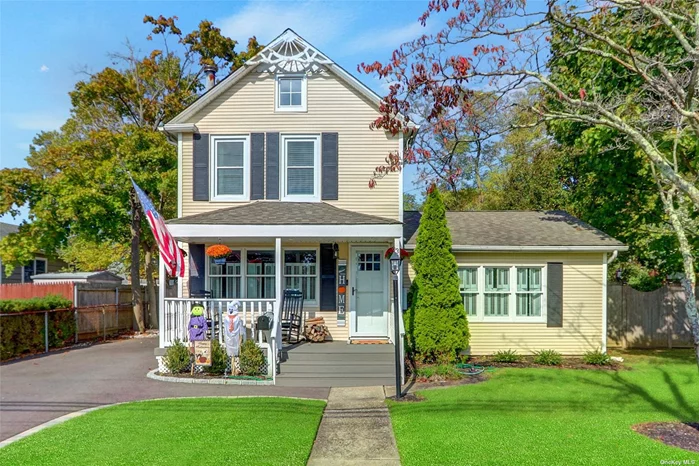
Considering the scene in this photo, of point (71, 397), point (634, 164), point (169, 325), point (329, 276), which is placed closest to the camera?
point (71, 397)

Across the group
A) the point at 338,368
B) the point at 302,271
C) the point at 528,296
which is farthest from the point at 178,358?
the point at 528,296

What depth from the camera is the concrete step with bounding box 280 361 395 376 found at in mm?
9248

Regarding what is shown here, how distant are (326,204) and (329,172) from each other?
0.78 m

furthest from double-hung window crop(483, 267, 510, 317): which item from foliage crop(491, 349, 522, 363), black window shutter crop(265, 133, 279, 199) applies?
black window shutter crop(265, 133, 279, 199)

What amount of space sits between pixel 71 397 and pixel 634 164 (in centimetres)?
1353

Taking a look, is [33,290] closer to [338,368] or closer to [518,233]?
[338,368]

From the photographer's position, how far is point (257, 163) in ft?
37.7

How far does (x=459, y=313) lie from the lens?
1025 centimetres

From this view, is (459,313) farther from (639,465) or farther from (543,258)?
(639,465)

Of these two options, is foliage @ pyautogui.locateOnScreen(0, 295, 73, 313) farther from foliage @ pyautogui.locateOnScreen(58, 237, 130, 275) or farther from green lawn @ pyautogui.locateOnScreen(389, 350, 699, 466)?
foliage @ pyautogui.locateOnScreen(58, 237, 130, 275)

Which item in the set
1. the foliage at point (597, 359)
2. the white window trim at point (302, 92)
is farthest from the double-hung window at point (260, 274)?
the foliage at point (597, 359)

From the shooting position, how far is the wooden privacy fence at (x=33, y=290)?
13.2 metres

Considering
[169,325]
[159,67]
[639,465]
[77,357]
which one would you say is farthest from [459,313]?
[159,67]

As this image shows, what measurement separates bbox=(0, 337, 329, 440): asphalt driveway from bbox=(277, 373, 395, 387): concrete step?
0.28 meters
